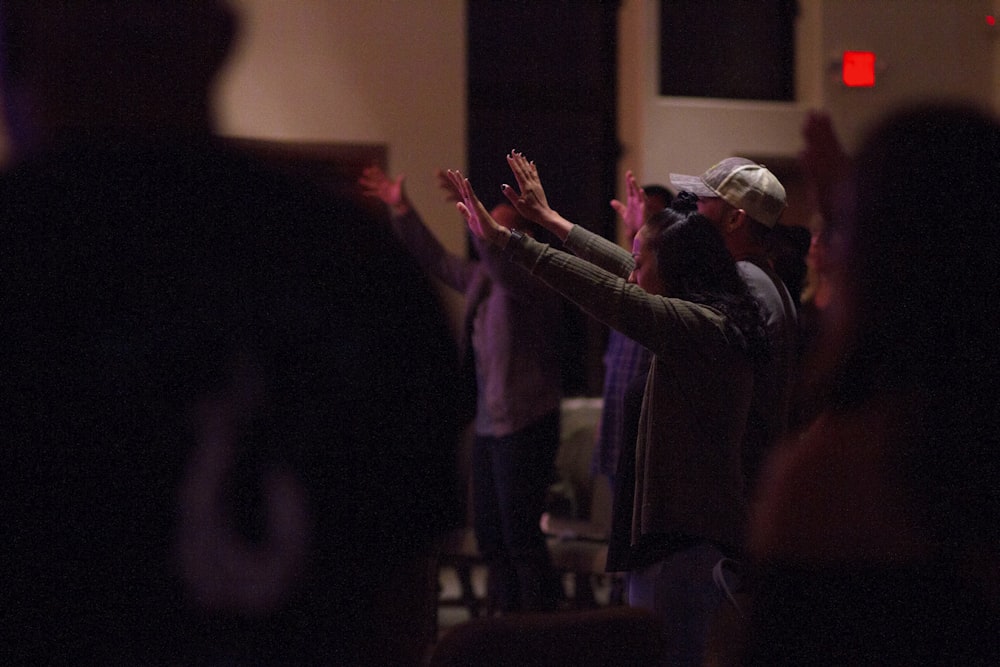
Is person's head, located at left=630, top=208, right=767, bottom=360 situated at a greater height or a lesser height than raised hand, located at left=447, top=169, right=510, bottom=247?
lesser

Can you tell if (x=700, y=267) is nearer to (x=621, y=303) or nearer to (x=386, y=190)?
(x=621, y=303)

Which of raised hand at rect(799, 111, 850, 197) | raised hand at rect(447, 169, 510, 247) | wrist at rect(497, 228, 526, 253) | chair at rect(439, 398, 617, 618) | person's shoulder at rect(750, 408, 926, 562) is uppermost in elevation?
raised hand at rect(799, 111, 850, 197)

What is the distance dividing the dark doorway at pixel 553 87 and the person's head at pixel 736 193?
7.20 feet

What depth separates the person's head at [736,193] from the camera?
6.13 ft

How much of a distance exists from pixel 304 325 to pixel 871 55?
175 inches

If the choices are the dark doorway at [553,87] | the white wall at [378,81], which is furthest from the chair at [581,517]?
the white wall at [378,81]

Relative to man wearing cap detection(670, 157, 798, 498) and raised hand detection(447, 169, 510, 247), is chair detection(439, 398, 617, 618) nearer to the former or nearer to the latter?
man wearing cap detection(670, 157, 798, 498)

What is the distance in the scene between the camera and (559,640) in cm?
111

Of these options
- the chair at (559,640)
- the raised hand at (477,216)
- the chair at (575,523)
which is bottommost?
the chair at (575,523)

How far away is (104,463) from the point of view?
79 cm

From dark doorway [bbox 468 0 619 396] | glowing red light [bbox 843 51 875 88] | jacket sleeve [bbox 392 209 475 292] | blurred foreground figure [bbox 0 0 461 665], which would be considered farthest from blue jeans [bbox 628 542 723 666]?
glowing red light [bbox 843 51 875 88]

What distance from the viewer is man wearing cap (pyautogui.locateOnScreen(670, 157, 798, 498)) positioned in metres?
1.87

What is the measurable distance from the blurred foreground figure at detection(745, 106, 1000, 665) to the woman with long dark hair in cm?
85

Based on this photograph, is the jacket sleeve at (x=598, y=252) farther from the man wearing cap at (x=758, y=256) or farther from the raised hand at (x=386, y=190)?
the raised hand at (x=386, y=190)
